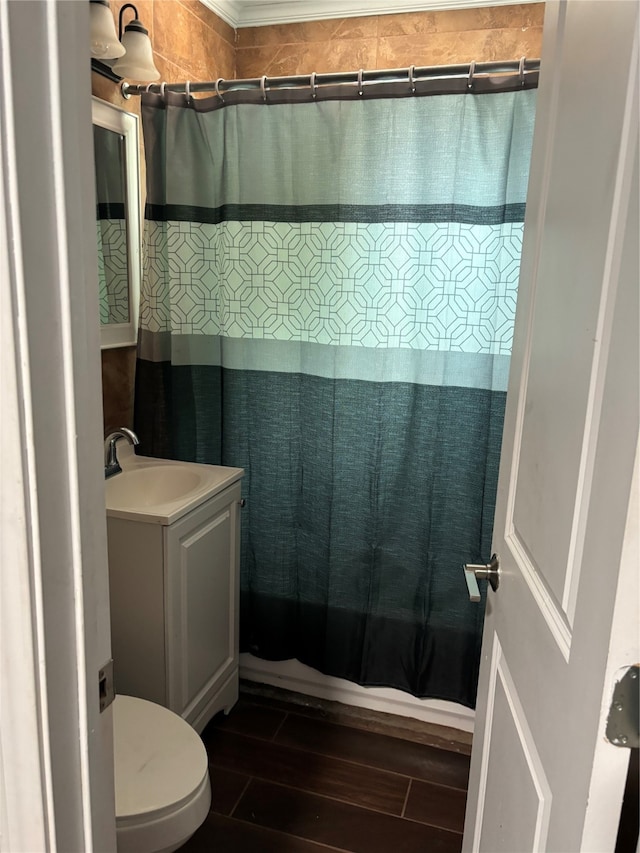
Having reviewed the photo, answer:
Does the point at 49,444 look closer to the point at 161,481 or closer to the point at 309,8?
the point at 161,481

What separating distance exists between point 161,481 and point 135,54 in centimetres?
129


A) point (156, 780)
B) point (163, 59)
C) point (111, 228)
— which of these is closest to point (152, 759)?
point (156, 780)

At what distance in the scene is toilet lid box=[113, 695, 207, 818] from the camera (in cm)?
127

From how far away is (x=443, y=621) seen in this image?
6.95ft

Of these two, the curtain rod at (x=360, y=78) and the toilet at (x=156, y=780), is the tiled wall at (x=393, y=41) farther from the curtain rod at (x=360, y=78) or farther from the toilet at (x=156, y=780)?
the toilet at (x=156, y=780)

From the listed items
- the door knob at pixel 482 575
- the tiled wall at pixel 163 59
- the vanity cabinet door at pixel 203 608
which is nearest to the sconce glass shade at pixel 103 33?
the tiled wall at pixel 163 59

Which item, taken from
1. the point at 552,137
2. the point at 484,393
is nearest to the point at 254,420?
the point at 484,393

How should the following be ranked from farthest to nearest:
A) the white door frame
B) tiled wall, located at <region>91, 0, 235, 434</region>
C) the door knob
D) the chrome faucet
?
tiled wall, located at <region>91, 0, 235, 434</region> < the chrome faucet < the door knob < the white door frame

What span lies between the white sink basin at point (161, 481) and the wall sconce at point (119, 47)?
119 cm

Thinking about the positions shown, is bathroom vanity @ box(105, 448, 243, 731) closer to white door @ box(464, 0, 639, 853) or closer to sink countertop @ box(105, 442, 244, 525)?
sink countertop @ box(105, 442, 244, 525)

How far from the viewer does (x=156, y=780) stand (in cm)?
132

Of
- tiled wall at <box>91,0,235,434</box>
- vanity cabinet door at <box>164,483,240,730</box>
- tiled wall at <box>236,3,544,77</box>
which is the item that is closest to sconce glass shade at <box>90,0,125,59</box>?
tiled wall at <box>91,0,235,434</box>

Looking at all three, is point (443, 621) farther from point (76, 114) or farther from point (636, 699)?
point (76, 114)

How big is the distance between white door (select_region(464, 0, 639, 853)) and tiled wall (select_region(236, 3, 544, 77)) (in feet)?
5.21
